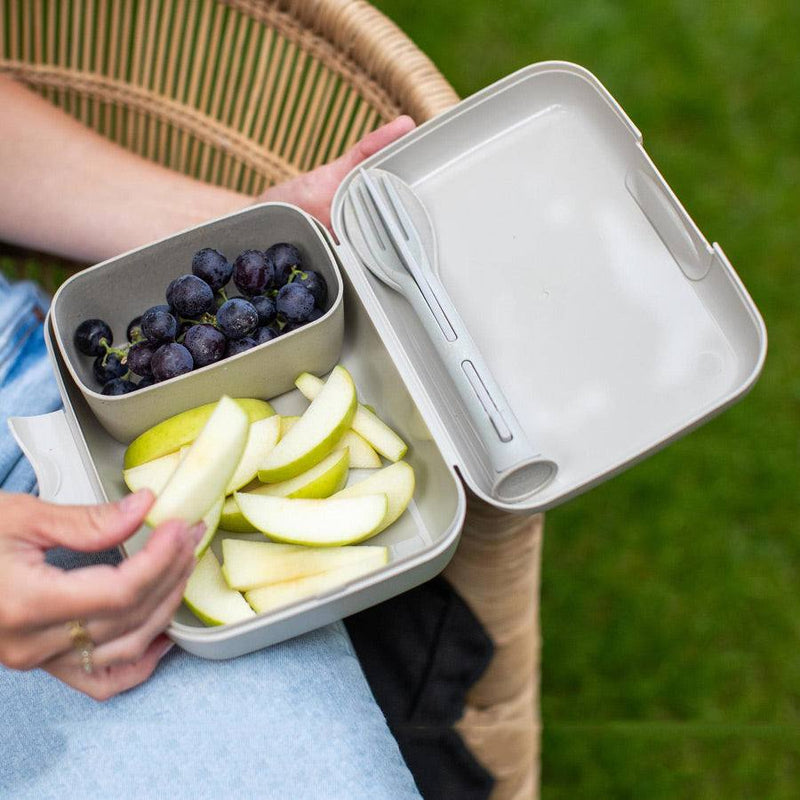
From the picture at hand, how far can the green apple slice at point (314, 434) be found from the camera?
768mm

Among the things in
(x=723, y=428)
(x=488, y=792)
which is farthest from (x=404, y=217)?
(x=723, y=428)

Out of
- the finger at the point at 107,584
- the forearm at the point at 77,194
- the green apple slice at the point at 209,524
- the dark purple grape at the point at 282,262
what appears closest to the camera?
the finger at the point at 107,584

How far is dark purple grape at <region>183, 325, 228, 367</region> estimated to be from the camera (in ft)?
2.55

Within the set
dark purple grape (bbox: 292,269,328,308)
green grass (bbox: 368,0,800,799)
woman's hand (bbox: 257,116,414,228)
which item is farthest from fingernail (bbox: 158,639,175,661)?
green grass (bbox: 368,0,800,799)

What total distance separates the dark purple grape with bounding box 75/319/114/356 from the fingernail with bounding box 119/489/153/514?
0.22 meters

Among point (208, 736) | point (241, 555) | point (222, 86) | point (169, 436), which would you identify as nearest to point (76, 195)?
point (222, 86)

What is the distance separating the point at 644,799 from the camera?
4.33 feet

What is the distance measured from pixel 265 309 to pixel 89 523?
10.2 inches

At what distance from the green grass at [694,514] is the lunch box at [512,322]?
0.67 meters

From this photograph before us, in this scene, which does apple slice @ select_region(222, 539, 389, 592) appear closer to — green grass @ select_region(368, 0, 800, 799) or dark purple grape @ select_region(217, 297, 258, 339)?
dark purple grape @ select_region(217, 297, 258, 339)

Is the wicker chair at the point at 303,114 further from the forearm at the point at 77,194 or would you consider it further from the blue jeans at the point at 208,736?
the blue jeans at the point at 208,736

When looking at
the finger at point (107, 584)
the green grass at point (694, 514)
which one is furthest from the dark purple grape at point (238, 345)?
the green grass at point (694, 514)

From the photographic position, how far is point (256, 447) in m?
0.79

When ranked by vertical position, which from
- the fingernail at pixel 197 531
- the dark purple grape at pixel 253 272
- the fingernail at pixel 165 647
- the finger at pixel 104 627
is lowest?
the fingernail at pixel 165 647
